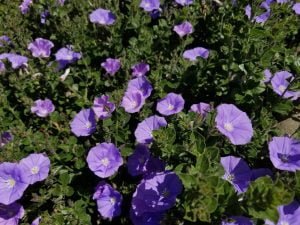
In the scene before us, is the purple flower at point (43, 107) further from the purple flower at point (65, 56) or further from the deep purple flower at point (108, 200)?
the deep purple flower at point (108, 200)

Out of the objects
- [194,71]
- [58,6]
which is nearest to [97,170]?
[194,71]

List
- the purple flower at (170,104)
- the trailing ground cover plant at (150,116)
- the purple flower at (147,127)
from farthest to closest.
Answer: the purple flower at (170,104) < the purple flower at (147,127) < the trailing ground cover plant at (150,116)

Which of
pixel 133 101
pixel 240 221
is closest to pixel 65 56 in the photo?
pixel 133 101

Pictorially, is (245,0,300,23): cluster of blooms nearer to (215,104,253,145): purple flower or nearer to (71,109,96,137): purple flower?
(215,104,253,145): purple flower

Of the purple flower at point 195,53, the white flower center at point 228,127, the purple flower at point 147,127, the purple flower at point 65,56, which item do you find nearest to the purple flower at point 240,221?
the white flower center at point 228,127

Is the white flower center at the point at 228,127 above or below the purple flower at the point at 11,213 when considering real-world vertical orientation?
above

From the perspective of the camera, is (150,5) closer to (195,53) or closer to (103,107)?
(195,53)
